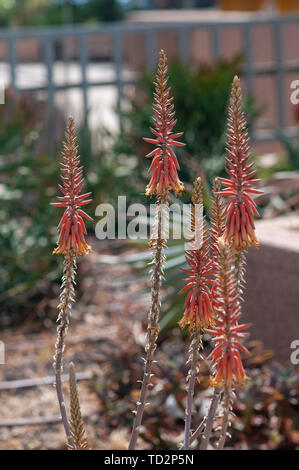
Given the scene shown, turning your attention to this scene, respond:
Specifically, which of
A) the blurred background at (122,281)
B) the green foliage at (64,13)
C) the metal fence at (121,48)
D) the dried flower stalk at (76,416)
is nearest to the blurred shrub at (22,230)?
the blurred background at (122,281)

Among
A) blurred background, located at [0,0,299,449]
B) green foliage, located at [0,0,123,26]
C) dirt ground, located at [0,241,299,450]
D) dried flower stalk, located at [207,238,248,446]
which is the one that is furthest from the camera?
green foliage, located at [0,0,123,26]

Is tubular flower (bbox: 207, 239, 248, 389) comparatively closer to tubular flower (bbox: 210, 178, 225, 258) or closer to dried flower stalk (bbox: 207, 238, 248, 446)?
dried flower stalk (bbox: 207, 238, 248, 446)

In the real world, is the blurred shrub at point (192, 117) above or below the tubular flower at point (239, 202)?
above

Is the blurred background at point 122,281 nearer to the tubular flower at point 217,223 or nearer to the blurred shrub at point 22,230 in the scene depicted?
the blurred shrub at point 22,230

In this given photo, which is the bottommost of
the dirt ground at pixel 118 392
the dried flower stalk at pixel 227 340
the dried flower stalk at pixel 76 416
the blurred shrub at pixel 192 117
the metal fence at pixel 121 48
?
the dirt ground at pixel 118 392

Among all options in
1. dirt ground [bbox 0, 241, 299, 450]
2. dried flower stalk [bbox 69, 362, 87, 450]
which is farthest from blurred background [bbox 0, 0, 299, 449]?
dried flower stalk [bbox 69, 362, 87, 450]

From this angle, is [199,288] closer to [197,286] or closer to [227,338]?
[197,286]

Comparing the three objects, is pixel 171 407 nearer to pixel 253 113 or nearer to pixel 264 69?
pixel 253 113

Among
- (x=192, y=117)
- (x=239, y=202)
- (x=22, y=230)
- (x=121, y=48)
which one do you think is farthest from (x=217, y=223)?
(x=121, y=48)

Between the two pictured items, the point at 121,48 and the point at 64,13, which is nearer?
the point at 121,48

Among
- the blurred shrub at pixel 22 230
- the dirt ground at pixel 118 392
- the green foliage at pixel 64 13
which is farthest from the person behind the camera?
the green foliage at pixel 64 13

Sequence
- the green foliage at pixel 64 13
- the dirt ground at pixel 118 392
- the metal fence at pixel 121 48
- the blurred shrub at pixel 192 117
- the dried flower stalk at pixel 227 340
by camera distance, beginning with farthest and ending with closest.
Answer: the green foliage at pixel 64 13 < the metal fence at pixel 121 48 < the blurred shrub at pixel 192 117 < the dirt ground at pixel 118 392 < the dried flower stalk at pixel 227 340
